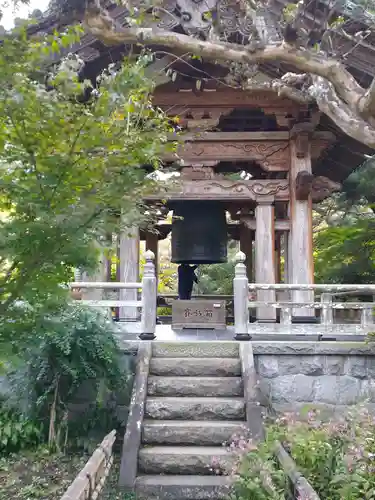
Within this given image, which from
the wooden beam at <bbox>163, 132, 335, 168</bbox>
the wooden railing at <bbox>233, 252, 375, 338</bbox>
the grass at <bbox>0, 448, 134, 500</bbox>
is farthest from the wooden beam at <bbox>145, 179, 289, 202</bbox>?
the grass at <bbox>0, 448, 134, 500</bbox>

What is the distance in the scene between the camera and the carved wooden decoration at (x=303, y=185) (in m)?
8.61

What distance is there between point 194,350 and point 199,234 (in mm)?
3243

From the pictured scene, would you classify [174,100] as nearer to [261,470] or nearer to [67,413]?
[67,413]

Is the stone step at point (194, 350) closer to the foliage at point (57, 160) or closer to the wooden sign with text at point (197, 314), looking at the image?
the wooden sign with text at point (197, 314)

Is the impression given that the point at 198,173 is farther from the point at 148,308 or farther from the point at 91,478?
the point at 91,478

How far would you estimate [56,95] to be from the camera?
3.01 meters

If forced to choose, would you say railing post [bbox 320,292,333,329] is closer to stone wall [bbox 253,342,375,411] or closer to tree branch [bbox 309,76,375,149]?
stone wall [bbox 253,342,375,411]

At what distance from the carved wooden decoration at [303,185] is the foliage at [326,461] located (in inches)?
193

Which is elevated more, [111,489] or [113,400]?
[113,400]

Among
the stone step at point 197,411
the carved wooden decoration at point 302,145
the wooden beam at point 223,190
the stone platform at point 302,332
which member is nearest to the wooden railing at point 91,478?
the stone step at point 197,411

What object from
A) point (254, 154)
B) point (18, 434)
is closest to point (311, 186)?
point (254, 154)

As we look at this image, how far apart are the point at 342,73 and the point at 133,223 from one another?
2510mm

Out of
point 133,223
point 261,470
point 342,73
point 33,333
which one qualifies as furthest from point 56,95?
point 261,470

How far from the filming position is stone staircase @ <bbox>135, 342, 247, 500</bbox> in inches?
197
